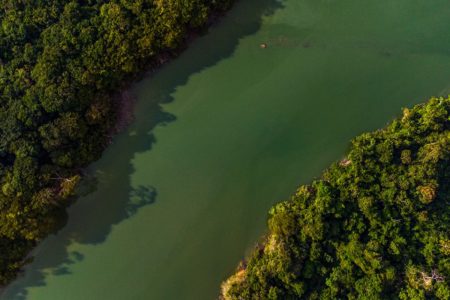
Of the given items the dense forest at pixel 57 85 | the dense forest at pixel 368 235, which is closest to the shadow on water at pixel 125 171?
the dense forest at pixel 57 85

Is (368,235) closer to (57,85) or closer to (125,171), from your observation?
(125,171)

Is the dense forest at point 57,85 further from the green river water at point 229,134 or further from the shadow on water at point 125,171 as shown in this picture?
the green river water at point 229,134

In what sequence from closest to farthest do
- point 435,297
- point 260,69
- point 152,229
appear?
point 435,297 < point 152,229 < point 260,69

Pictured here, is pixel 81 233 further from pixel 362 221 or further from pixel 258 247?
pixel 362 221

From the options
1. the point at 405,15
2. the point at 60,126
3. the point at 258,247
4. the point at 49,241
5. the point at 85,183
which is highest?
the point at 405,15

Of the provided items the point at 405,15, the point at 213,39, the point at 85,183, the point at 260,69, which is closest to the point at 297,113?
the point at 260,69
